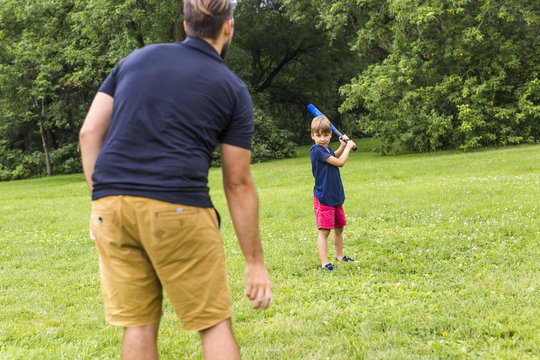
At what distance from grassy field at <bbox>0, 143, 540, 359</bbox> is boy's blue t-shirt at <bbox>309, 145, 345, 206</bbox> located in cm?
80

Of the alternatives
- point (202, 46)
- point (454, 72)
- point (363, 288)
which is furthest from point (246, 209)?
point (454, 72)

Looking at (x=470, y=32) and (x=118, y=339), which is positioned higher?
(x=470, y=32)

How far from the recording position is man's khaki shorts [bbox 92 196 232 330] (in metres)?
2.14

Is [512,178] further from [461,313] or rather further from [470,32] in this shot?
[470,32]

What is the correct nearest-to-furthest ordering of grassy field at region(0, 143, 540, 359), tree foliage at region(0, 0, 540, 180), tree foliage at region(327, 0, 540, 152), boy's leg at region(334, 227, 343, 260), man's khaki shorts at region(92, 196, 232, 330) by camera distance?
man's khaki shorts at region(92, 196, 232, 330) < grassy field at region(0, 143, 540, 359) < boy's leg at region(334, 227, 343, 260) < tree foliage at region(327, 0, 540, 152) < tree foliage at region(0, 0, 540, 180)

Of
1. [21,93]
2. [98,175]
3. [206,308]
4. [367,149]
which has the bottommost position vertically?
[367,149]

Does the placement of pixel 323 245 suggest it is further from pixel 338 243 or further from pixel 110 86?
pixel 110 86

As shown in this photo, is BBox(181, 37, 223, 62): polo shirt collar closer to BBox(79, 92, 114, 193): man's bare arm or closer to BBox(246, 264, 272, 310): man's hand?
BBox(79, 92, 114, 193): man's bare arm

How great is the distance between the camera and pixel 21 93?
2548 cm

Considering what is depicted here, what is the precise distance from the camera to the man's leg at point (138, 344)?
231 centimetres

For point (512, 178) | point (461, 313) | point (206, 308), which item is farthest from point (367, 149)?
point (206, 308)

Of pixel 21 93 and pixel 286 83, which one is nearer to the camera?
pixel 21 93

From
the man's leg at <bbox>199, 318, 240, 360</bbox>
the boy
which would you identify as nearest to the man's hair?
the man's leg at <bbox>199, 318, 240, 360</bbox>

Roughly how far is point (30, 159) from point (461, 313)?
2972cm
